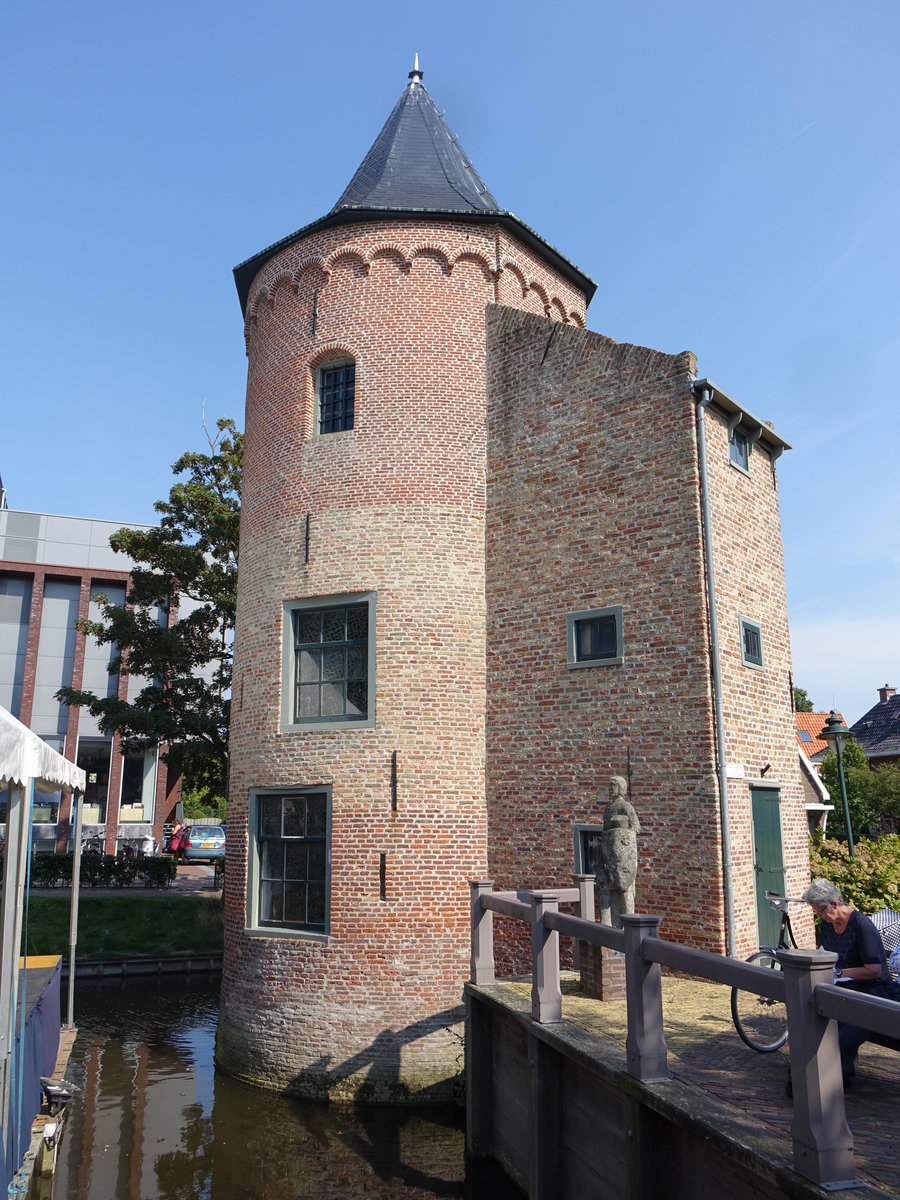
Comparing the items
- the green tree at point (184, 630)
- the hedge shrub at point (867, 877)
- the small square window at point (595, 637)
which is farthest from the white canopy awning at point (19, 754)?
the green tree at point (184, 630)

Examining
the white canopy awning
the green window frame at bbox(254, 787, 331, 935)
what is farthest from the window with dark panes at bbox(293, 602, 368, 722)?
the white canopy awning

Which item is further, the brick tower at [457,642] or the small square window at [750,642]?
the small square window at [750,642]

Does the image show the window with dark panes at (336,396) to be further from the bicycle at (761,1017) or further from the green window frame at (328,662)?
the bicycle at (761,1017)

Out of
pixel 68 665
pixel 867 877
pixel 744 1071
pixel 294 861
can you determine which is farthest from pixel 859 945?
pixel 68 665

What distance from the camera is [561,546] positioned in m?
11.3

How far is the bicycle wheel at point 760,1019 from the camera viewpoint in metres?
6.50

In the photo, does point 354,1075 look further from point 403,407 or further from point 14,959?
point 403,407

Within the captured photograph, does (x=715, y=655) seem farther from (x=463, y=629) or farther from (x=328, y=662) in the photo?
(x=328, y=662)

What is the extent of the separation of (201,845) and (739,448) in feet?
90.1

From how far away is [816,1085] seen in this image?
4.09 metres

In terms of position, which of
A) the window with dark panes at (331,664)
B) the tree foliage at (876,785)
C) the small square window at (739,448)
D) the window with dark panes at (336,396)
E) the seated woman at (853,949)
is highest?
the window with dark panes at (336,396)

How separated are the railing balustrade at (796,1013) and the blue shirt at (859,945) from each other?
899 mm

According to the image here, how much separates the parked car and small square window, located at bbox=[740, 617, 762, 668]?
86.0 ft

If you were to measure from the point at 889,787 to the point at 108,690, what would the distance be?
92.5 feet
